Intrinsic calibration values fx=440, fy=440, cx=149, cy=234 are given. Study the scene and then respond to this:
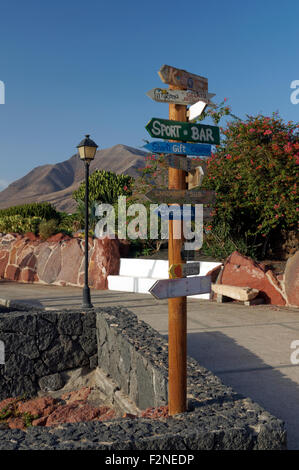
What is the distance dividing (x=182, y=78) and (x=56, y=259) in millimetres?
13357

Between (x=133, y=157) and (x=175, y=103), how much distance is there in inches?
6874

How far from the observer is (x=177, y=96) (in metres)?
3.95

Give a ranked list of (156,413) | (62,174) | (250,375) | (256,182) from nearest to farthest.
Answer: (156,413) < (250,375) < (256,182) < (62,174)

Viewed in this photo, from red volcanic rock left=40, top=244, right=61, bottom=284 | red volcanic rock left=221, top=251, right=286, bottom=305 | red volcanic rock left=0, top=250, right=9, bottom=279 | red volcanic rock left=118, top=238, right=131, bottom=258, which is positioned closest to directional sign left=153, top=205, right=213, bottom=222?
red volcanic rock left=221, top=251, right=286, bottom=305

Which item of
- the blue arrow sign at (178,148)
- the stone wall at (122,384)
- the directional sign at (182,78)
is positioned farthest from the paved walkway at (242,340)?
the directional sign at (182,78)

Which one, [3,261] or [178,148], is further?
[3,261]

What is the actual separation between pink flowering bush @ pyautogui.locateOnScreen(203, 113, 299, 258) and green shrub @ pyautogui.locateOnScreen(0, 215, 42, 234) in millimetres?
9712

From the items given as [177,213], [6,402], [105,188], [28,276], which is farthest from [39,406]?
[105,188]

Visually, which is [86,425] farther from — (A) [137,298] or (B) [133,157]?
(B) [133,157]

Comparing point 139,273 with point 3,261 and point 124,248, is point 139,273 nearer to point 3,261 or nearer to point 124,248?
point 124,248

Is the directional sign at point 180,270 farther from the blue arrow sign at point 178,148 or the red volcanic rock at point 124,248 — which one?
the red volcanic rock at point 124,248

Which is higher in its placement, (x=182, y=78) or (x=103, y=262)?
(x=182, y=78)

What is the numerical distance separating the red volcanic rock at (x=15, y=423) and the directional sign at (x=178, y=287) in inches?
156

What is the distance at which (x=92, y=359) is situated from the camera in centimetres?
771
